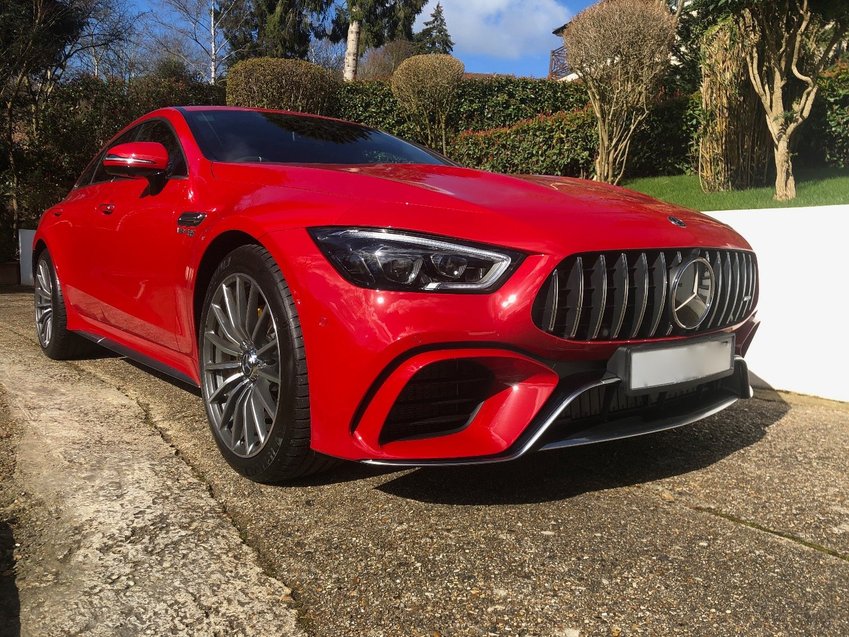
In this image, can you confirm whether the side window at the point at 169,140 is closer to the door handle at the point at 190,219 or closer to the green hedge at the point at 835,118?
the door handle at the point at 190,219

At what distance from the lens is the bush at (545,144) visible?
A: 978 centimetres

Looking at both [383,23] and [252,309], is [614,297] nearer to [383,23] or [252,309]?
[252,309]

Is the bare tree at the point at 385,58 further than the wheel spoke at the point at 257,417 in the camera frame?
Yes

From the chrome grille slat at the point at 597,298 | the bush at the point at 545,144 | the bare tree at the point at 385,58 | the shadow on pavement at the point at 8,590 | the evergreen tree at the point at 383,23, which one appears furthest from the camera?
the bare tree at the point at 385,58

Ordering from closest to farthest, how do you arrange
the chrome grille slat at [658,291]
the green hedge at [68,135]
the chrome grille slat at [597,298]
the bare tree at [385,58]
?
the chrome grille slat at [597,298] → the chrome grille slat at [658,291] → the green hedge at [68,135] → the bare tree at [385,58]

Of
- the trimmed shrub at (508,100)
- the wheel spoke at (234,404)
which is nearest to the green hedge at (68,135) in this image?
the trimmed shrub at (508,100)

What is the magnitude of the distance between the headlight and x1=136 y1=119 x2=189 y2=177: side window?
1.36m

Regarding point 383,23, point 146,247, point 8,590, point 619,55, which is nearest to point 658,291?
point 8,590

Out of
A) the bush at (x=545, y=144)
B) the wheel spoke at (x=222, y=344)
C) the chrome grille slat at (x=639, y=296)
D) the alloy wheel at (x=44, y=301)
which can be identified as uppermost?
the bush at (x=545, y=144)

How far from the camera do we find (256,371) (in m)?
2.38

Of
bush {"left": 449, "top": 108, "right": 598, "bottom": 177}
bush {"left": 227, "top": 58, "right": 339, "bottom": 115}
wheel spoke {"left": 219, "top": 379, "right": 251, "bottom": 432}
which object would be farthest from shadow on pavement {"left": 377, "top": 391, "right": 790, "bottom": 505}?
bush {"left": 227, "top": 58, "right": 339, "bottom": 115}

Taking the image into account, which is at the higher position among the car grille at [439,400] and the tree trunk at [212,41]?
the tree trunk at [212,41]

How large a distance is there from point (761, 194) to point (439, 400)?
669 centimetres

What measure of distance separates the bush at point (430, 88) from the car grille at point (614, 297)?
29.5ft
